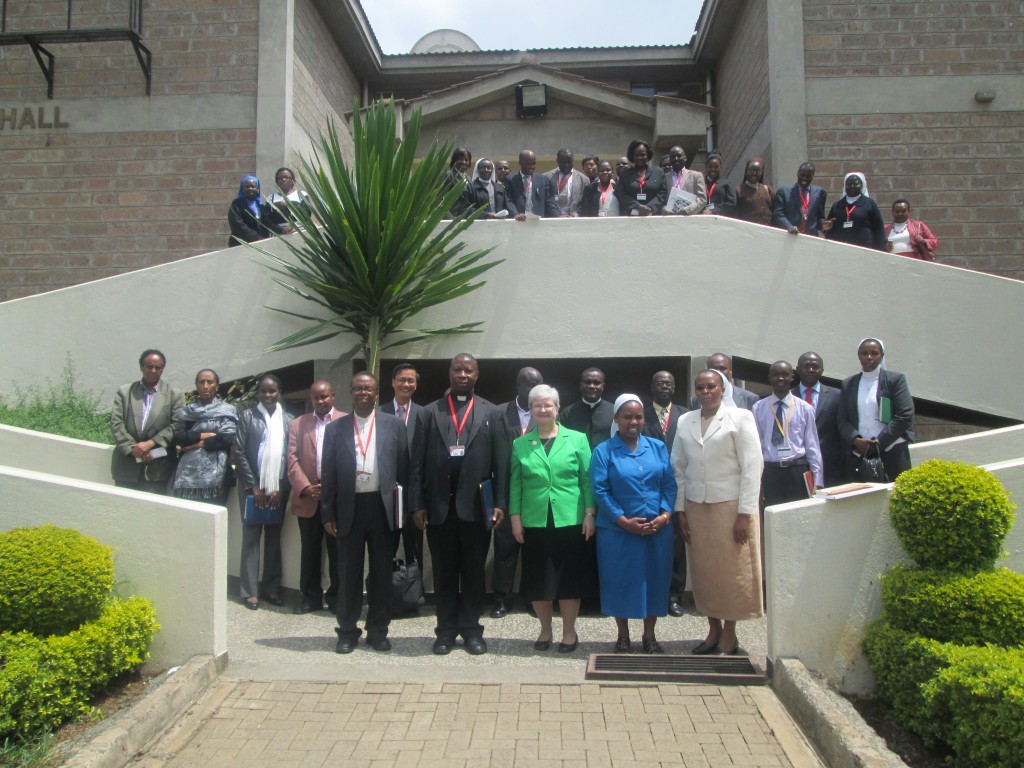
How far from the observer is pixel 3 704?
178 inches

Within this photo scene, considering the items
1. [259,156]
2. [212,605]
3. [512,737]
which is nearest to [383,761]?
[512,737]

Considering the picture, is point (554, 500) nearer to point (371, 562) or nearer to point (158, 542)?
point (371, 562)

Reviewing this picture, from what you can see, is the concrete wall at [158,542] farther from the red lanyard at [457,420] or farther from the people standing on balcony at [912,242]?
the people standing on balcony at [912,242]

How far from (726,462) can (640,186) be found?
172 inches

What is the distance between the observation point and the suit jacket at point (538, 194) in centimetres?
939

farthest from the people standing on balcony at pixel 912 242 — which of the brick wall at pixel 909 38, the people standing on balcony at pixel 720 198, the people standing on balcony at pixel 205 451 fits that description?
the people standing on balcony at pixel 205 451

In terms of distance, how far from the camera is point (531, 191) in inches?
372

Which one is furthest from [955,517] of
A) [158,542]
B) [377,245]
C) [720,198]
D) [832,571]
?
[377,245]

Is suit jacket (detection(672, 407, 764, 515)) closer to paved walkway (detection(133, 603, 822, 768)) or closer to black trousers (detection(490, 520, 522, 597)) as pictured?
paved walkway (detection(133, 603, 822, 768))

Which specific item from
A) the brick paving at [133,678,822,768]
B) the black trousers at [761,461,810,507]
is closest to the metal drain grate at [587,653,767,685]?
the brick paving at [133,678,822,768]

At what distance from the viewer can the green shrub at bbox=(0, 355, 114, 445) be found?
327 inches

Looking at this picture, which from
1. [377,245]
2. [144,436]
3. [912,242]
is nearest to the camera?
[144,436]

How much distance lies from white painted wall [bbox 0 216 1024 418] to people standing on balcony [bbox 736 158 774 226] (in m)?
0.87

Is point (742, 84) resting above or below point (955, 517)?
above
